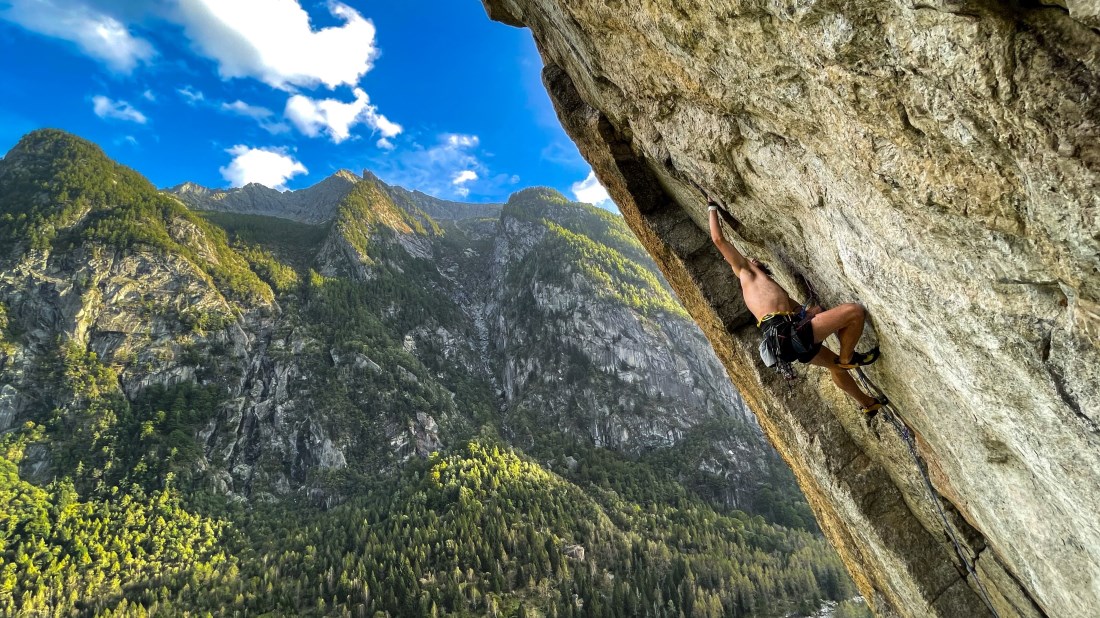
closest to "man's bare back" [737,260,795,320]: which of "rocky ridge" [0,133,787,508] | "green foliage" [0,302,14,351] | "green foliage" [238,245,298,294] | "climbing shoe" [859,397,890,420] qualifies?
"climbing shoe" [859,397,890,420]

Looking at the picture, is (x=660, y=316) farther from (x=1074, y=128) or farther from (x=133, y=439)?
(x=1074, y=128)

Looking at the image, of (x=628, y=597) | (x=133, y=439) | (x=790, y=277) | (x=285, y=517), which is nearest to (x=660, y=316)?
(x=628, y=597)

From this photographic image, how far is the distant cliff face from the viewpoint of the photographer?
9.25 feet

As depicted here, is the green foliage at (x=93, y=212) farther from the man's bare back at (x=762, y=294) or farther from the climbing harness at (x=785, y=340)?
the climbing harness at (x=785, y=340)

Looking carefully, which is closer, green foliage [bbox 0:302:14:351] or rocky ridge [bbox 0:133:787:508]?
green foliage [bbox 0:302:14:351]

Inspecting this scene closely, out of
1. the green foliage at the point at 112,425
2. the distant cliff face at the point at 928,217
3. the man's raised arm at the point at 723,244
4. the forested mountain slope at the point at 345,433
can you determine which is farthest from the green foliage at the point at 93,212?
the distant cliff face at the point at 928,217

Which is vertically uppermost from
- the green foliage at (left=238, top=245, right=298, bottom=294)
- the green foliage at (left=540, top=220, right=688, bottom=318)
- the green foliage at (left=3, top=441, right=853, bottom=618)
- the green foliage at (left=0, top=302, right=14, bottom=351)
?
the green foliage at (left=238, top=245, right=298, bottom=294)

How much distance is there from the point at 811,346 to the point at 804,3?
3.57m

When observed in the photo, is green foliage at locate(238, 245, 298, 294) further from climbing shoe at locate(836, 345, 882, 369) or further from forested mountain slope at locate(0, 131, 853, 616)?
climbing shoe at locate(836, 345, 882, 369)

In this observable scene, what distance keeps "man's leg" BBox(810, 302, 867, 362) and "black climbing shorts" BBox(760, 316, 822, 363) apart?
0.08 m

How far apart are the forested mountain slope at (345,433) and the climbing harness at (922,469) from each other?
210ft

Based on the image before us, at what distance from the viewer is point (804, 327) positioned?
5.62 metres

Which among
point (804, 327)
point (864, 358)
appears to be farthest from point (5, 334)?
point (864, 358)

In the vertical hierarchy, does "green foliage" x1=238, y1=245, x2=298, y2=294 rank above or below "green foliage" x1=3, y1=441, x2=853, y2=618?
above
